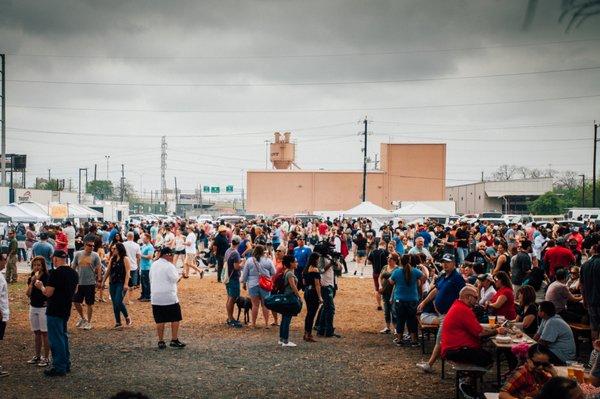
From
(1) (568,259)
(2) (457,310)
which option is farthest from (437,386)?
(1) (568,259)

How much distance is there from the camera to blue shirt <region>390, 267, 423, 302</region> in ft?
34.7

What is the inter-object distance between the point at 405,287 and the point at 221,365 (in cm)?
367

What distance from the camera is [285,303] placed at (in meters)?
10.6

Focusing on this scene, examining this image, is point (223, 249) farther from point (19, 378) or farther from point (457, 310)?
point (457, 310)

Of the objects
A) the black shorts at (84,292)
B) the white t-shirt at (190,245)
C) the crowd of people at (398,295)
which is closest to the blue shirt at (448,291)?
the crowd of people at (398,295)

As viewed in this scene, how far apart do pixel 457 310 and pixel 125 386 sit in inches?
191

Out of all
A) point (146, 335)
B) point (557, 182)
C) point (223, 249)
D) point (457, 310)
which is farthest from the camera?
point (557, 182)

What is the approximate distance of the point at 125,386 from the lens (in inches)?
321

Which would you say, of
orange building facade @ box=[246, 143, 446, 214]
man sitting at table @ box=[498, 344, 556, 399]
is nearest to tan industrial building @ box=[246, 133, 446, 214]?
orange building facade @ box=[246, 143, 446, 214]

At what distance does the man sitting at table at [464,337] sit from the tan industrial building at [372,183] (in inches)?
2303

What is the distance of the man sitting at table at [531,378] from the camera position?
18.4 feet

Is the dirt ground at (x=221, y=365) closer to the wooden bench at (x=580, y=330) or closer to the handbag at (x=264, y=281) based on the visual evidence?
the handbag at (x=264, y=281)

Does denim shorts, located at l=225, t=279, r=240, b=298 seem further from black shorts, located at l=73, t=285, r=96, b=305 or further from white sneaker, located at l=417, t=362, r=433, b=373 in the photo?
white sneaker, located at l=417, t=362, r=433, b=373

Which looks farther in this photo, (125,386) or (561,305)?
(561,305)
